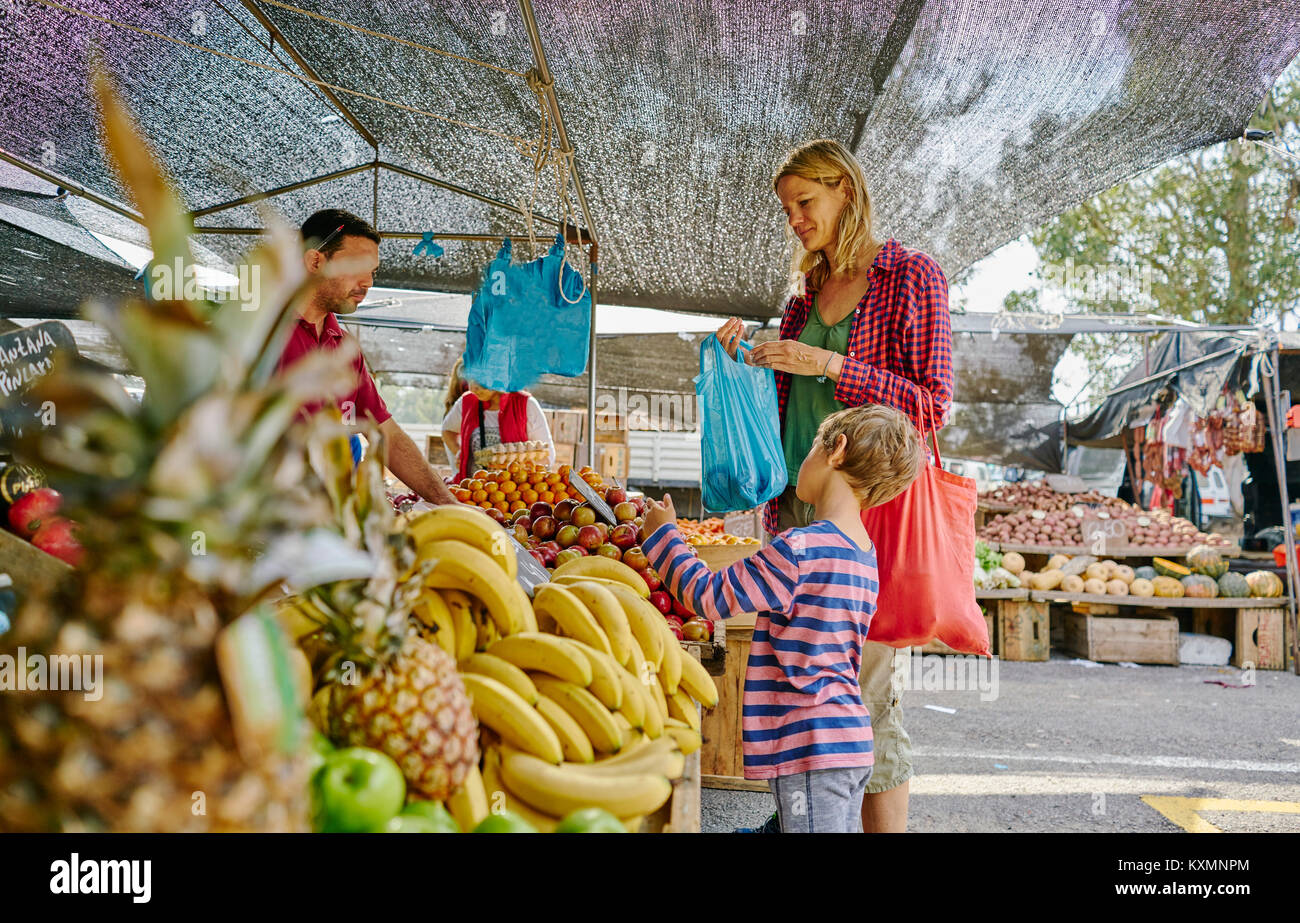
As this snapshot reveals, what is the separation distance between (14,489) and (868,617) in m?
1.92

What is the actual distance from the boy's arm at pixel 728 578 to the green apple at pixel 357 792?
1.12 metres

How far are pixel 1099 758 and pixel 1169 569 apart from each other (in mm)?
4913

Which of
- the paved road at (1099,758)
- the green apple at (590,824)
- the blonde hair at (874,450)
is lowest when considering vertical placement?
the paved road at (1099,758)

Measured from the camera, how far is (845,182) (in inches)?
108

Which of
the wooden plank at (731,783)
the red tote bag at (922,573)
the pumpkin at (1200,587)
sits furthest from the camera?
the pumpkin at (1200,587)

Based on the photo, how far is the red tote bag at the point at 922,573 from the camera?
2.47m

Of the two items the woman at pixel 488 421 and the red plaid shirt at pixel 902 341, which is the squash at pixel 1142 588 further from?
the red plaid shirt at pixel 902 341

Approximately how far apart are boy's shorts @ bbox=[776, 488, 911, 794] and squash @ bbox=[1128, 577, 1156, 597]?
7152 mm

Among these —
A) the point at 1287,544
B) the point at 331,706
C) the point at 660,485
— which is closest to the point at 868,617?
the point at 331,706

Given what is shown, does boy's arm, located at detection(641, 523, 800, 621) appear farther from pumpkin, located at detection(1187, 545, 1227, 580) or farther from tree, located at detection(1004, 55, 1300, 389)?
tree, located at detection(1004, 55, 1300, 389)

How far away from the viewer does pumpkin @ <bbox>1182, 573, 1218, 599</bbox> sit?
27.0ft

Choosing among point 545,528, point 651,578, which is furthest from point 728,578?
point 545,528

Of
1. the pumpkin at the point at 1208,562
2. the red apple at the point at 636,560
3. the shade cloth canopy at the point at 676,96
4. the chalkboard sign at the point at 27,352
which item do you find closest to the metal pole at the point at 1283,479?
the pumpkin at the point at 1208,562

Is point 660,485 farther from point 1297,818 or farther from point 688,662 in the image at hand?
point 688,662
